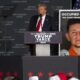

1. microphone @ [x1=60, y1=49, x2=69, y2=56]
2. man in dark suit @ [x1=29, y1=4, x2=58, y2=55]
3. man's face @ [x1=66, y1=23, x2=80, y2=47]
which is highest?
man in dark suit @ [x1=29, y1=4, x2=58, y2=55]

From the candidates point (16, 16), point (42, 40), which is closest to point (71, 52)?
point (42, 40)

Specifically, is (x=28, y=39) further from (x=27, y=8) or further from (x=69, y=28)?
(x=27, y=8)

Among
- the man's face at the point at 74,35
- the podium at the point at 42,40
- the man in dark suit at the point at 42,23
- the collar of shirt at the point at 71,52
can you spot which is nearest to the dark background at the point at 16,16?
the man in dark suit at the point at 42,23

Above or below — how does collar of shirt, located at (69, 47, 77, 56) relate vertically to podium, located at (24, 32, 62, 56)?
below

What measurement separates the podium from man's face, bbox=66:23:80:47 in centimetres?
212

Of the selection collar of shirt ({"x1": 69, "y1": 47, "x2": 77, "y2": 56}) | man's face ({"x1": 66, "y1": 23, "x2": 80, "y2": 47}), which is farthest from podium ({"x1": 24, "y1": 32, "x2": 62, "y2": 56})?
man's face ({"x1": 66, "y1": 23, "x2": 80, "y2": 47})

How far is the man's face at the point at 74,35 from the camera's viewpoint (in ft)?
31.0

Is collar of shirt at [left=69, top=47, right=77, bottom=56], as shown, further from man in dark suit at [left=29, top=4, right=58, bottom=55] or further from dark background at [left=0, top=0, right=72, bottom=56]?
dark background at [left=0, top=0, right=72, bottom=56]

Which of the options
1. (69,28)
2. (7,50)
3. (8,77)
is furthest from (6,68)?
(7,50)

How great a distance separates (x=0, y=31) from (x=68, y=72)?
305 inches

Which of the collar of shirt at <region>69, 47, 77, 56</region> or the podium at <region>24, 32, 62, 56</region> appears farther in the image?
the collar of shirt at <region>69, 47, 77, 56</region>

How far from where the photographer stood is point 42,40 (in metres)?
7.28

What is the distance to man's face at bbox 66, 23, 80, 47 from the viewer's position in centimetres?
944

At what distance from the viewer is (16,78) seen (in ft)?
23.2
